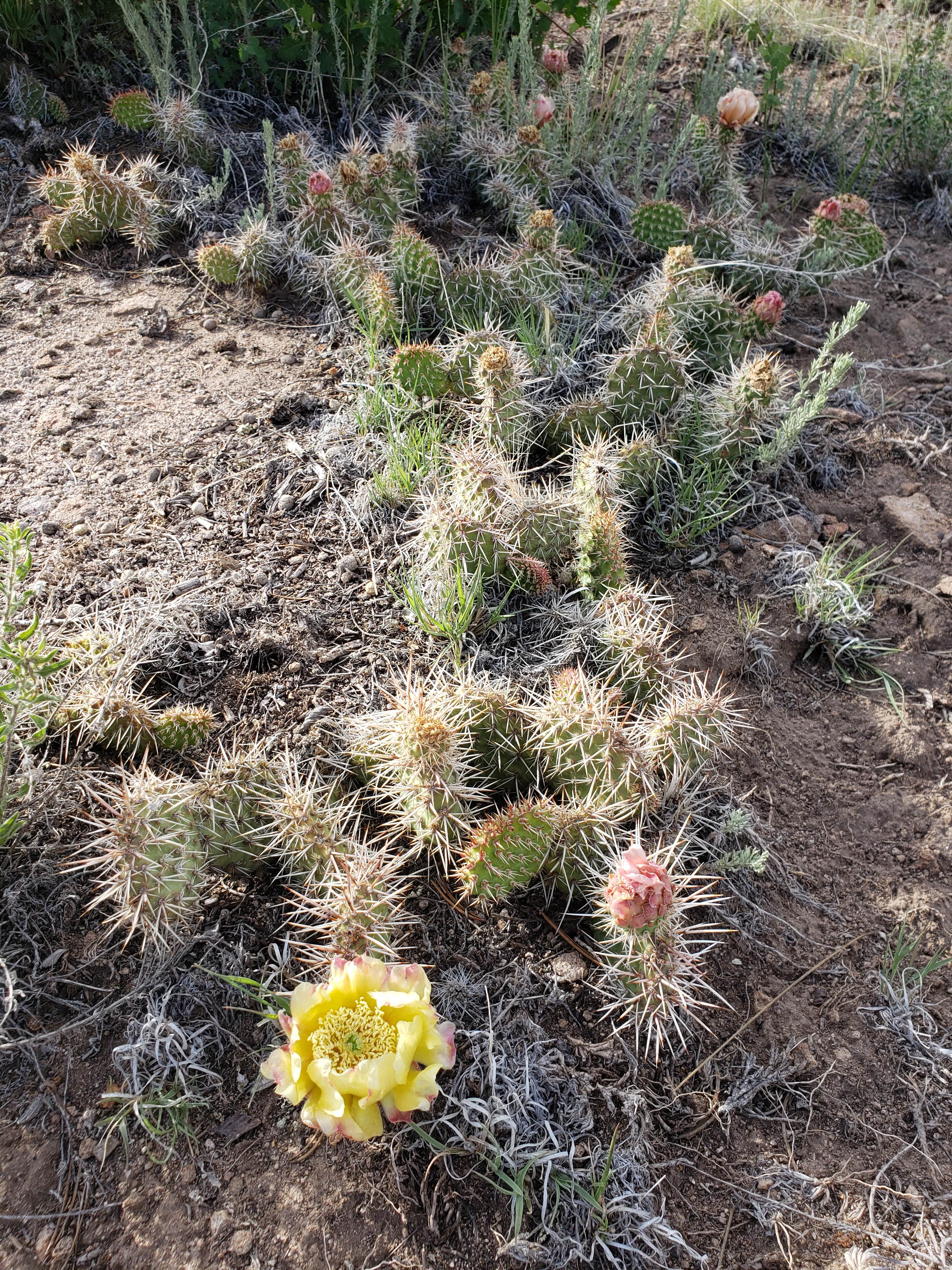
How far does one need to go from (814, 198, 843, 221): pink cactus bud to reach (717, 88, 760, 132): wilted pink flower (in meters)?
0.55

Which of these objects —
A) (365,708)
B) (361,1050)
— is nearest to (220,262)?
(365,708)

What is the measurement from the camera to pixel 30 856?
1.97 metres

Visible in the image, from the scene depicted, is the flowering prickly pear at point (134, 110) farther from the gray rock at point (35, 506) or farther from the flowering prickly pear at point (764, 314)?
the flowering prickly pear at point (764, 314)

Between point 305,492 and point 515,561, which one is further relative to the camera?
point 305,492

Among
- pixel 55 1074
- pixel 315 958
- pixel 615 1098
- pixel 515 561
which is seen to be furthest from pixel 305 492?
pixel 615 1098

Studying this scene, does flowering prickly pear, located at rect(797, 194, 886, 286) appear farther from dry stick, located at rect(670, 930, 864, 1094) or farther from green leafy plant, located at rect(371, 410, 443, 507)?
dry stick, located at rect(670, 930, 864, 1094)

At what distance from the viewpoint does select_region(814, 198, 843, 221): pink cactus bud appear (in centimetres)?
→ 354

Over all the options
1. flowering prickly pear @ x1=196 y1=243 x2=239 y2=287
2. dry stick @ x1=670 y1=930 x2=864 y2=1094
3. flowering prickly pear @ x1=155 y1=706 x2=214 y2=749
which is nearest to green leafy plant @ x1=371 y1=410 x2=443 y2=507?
flowering prickly pear @ x1=155 y1=706 x2=214 y2=749

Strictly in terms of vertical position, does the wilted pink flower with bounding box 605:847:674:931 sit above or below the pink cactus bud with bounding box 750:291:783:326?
below

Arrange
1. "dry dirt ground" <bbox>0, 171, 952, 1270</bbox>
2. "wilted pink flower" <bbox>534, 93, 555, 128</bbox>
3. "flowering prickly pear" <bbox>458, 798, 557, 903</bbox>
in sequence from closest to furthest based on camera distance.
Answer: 1. "dry dirt ground" <bbox>0, 171, 952, 1270</bbox>
2. "flowering prickly pear" <bbox>458, 798, 557, 903</bbox>
3. "wilted pink flower" <bbox>534, 93, 555, 128</bbox>

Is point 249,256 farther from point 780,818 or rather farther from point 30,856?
point 780,818

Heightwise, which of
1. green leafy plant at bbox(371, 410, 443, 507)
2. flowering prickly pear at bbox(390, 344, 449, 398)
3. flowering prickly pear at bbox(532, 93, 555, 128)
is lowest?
green leafy plant at bbox(371, 410, 443, 507)

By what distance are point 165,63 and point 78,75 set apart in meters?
0.60

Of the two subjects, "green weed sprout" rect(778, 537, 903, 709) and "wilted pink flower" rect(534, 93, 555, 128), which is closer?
"green weed sprout" rect(778, 537, 903, 709)
